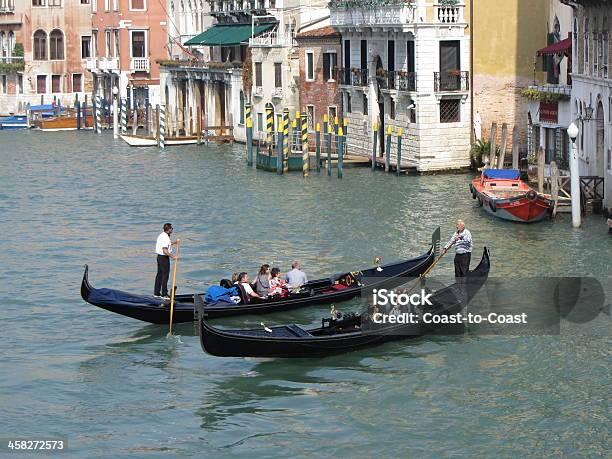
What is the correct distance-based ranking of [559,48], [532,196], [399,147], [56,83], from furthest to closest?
[56,83] → [399,147] → [559,48] → [532,196]

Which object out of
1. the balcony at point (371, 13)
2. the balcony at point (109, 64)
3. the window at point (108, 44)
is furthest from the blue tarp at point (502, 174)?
the window at point (108, 44)

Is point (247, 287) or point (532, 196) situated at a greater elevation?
point (532, 196)

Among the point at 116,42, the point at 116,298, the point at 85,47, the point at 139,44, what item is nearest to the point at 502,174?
the point at 116,298

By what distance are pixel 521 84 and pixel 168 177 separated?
379 inches

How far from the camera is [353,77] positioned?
42844 millimetres

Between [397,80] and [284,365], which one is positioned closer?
[284,365]

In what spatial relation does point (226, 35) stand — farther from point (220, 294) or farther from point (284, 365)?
point (284, 365)

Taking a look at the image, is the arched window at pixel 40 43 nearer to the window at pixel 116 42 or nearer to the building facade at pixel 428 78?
the window at pixel 116 42

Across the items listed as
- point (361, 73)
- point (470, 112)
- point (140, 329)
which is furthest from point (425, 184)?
point (140, 329)

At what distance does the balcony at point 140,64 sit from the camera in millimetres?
63656

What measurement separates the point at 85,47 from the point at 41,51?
2.03 m

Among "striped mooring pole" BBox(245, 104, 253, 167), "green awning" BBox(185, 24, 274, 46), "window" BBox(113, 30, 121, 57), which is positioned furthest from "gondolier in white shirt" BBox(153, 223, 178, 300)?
"window" BBox(113, 30, 121, 57)

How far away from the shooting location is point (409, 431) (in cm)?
1625

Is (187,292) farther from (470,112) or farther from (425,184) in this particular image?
(470,112)
